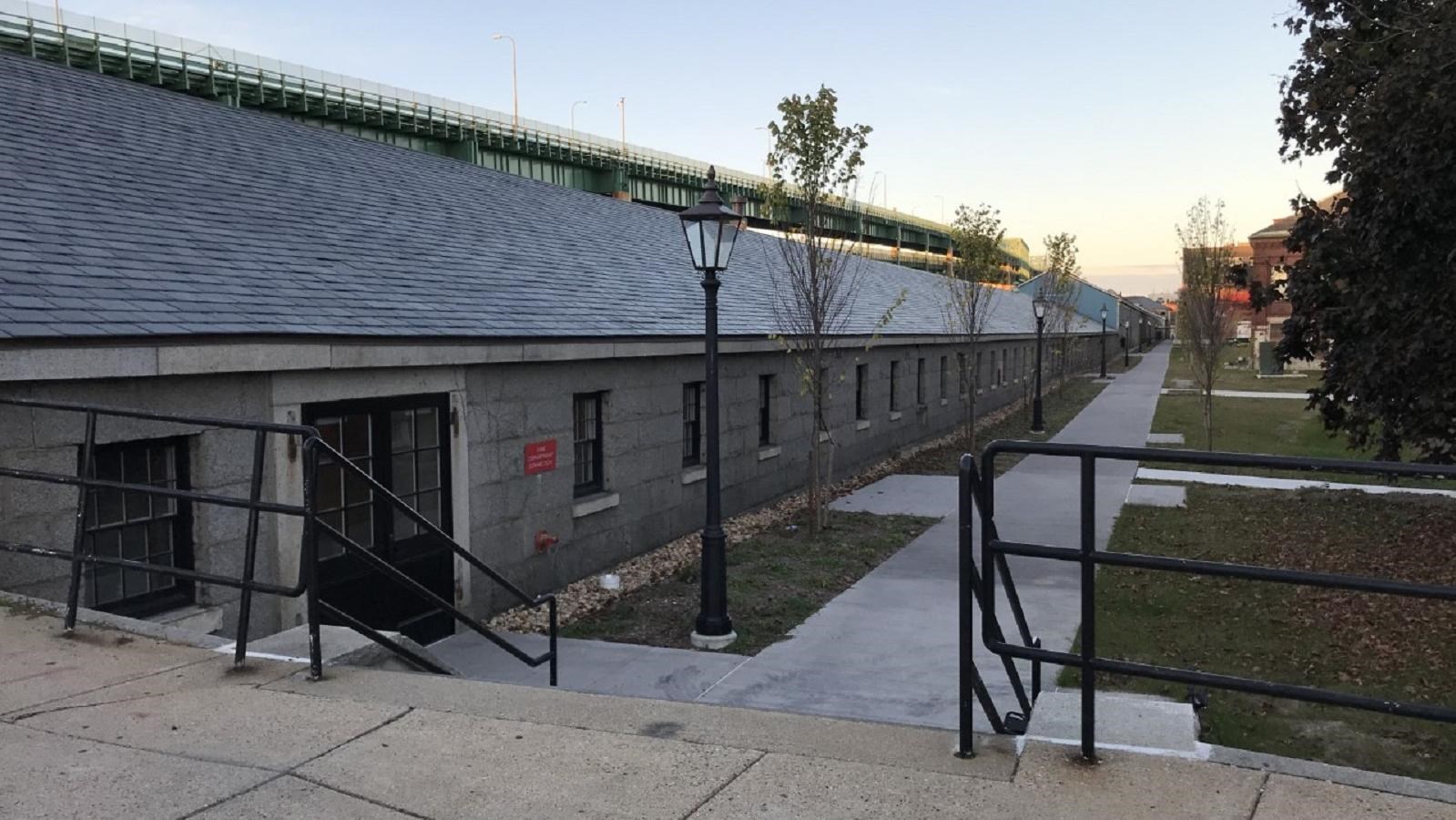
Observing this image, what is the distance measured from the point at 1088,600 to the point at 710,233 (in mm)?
6623

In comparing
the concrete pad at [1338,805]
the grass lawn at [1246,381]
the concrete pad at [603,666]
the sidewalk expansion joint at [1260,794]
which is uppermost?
the grass lawn at [1246,381]

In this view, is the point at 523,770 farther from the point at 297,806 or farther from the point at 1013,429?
the point at 1013,429

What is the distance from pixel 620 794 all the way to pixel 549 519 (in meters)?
8.03

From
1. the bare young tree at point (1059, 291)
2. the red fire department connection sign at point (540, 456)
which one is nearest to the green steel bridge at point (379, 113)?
the bare young tree at point (1059, 291)

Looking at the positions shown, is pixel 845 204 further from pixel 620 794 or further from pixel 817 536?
pixel 620 794

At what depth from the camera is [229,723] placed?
14.5 feet

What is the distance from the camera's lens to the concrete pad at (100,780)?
3.57m

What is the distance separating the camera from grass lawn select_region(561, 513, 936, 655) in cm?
1034

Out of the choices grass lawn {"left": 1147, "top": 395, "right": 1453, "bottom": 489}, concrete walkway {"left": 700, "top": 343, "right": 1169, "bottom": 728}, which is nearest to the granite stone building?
concrete walkway {"left": 700, "top": 343, "right": 1169, "bottom": 728}

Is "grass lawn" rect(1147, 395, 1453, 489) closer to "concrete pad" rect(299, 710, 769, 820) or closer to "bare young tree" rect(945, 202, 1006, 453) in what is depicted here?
"bare young tree" rect(945, 202, 1006, 453)

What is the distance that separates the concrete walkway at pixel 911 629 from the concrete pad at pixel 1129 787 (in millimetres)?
2422

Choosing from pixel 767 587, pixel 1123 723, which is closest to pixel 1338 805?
pixel 1123 723

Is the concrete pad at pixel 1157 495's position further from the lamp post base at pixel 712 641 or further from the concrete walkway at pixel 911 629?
the lamp post base at pixel 712 641

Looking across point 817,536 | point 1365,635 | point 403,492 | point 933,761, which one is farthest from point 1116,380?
point 933,761
